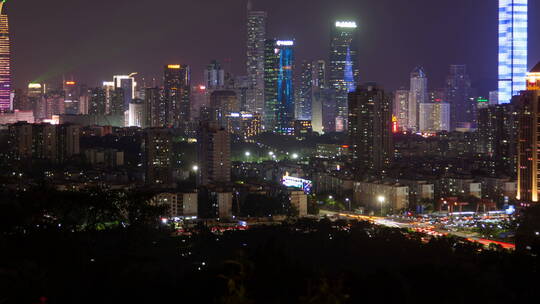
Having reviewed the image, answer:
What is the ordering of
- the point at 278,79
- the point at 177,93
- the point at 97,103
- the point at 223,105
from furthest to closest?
the point at 278,79, the point at 97,103, the point at 223,105, the point at 177,93

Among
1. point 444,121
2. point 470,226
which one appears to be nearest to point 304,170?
point 470,226

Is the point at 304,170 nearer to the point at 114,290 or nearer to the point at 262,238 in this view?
the point at 262,238

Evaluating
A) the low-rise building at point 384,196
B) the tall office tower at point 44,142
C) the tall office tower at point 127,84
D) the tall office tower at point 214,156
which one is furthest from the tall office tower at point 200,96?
the low-rise building at point 384,196

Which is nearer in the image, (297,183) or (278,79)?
(297,183)

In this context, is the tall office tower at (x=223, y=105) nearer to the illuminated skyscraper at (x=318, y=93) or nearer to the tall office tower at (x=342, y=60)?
the illuminated skyscraper at (x=318, y=93)

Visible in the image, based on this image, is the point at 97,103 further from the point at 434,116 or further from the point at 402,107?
the point at 434,116

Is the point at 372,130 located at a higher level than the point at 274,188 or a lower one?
higher

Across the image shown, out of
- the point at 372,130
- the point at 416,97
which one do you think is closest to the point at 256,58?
the point at 416,97
